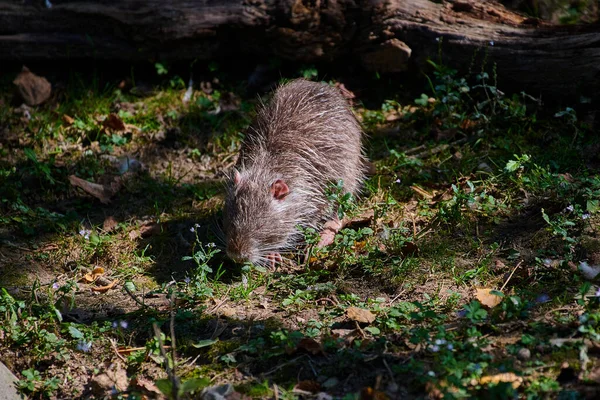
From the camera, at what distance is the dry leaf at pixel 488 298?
4090 mm

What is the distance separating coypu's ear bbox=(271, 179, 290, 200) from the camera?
5.26m

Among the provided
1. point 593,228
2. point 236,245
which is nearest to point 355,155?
point 236,245

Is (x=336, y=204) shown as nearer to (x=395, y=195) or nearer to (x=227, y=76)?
(x=395, y=195)

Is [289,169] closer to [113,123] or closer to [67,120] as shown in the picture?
[113,123]

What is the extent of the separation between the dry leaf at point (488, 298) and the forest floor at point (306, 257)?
0.7 inches

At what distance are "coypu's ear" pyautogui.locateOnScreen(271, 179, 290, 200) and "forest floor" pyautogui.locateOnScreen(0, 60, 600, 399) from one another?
50 cm

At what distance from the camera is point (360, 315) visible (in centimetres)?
414

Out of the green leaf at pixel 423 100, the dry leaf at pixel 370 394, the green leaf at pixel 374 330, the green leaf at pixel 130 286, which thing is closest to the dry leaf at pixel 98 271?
the green leaf at pixel 130 286

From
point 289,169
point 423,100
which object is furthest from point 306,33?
point 289,169

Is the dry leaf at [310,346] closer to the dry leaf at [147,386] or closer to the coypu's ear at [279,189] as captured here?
the dry leaf at [147,386]

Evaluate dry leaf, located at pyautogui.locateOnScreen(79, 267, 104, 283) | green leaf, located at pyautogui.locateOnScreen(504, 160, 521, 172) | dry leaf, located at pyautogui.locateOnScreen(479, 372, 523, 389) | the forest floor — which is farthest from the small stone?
dry leaf, located at pyautogui.locateOnScreen(79, 267, 104, 283)

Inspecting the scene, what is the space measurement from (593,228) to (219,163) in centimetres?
329

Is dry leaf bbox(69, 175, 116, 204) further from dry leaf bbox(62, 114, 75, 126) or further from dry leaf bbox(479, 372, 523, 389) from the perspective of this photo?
dry leaf bbox(479, 372, 523, 389)

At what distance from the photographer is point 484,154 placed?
19.5ft
